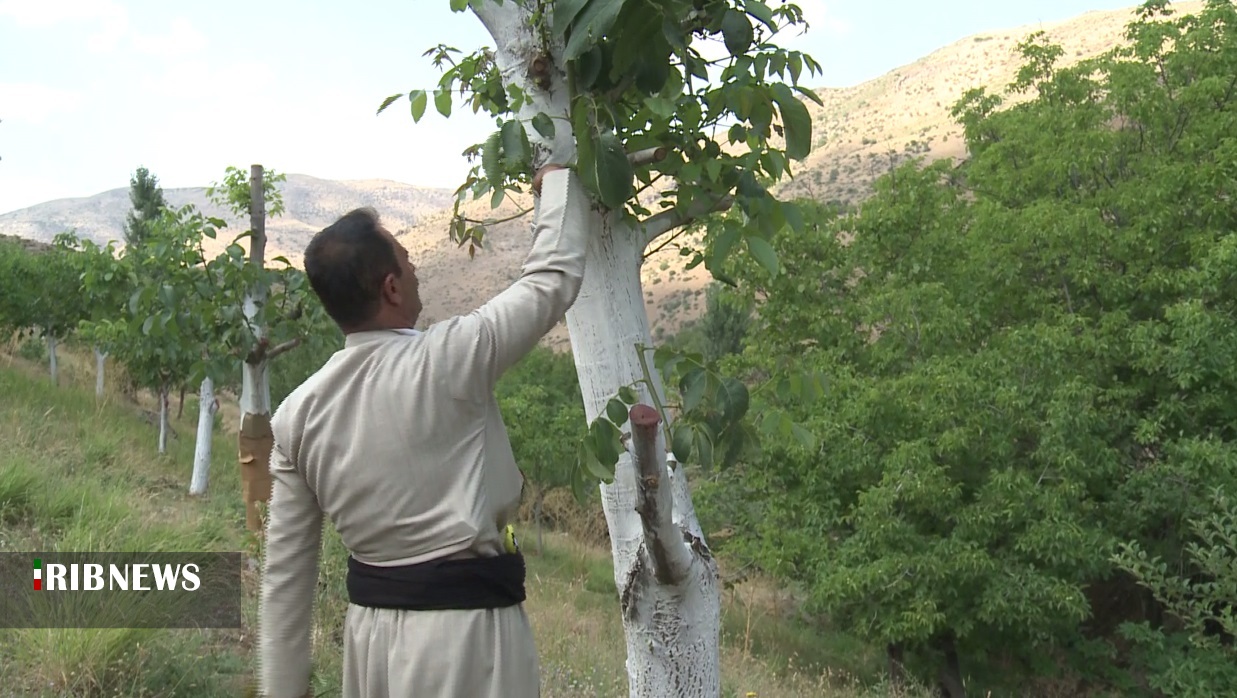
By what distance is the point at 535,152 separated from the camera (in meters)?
2.21

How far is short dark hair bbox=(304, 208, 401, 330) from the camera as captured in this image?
175cm

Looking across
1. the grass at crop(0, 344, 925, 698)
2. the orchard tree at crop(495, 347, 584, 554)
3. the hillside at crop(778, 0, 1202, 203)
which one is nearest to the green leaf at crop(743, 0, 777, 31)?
the grass at crop(0, 344, 925, 698)

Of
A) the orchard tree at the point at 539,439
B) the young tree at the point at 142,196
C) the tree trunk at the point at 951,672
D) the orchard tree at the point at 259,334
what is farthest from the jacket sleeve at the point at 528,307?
the young tree at the point at 142,196

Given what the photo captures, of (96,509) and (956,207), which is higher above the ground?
(956,207)

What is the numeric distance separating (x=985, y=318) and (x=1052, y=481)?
123 inches

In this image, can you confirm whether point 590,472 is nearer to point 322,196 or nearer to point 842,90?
point 842,90

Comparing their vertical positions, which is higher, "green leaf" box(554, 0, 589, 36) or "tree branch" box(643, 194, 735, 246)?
"green leaf" box(554, 0, 589, 36)

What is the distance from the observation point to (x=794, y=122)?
6.40 ft

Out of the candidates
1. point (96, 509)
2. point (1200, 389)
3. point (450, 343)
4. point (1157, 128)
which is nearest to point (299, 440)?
point (450, 343)

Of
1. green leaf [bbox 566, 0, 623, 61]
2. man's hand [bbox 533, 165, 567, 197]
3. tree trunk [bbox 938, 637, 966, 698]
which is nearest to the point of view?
green leaf [bbox 566, 0, 623, 61]

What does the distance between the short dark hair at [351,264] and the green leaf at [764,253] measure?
2.44 feet

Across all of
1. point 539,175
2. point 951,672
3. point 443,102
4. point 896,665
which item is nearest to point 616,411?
point 539,175

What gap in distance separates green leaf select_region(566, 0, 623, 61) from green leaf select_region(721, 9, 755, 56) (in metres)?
0.49

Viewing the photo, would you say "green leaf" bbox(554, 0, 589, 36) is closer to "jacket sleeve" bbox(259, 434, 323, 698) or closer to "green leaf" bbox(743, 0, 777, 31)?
"green leaf" bbox(743, 0, 777, 31)
